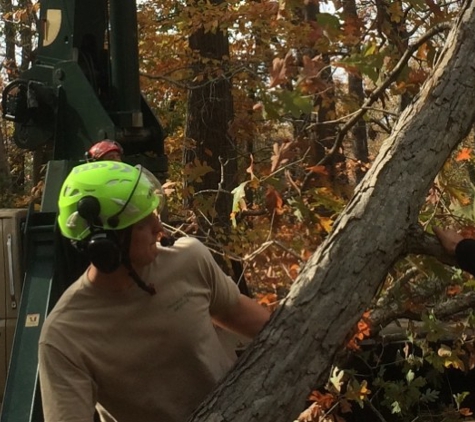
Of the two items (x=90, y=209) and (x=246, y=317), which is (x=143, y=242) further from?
(x=246, y=317)

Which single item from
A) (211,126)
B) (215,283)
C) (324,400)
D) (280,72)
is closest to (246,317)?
(215,283)

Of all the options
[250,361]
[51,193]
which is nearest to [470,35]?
[250,361]

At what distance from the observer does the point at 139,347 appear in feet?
7.99

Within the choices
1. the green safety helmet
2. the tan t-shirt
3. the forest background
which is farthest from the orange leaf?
the green safety helmet

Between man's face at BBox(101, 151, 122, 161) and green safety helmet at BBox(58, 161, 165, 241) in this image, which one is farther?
man's face at BBox(101, 151, 122, 161)

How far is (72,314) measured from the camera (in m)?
2.40

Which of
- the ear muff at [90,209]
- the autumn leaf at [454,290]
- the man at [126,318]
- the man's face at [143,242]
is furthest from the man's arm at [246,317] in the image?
the autumn leaf at [454,290]

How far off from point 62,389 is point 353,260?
1.01m

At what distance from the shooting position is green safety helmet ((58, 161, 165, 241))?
2.39 meters

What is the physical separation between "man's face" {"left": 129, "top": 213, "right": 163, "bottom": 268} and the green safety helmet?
28mm

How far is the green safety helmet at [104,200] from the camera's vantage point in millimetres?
2395

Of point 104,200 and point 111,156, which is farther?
point 111,156

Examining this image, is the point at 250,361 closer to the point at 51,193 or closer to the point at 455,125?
the point at 455,125

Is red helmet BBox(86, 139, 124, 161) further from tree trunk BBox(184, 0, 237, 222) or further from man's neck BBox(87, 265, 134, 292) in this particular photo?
tree trunk BBox(184, 0, 237, 222)
